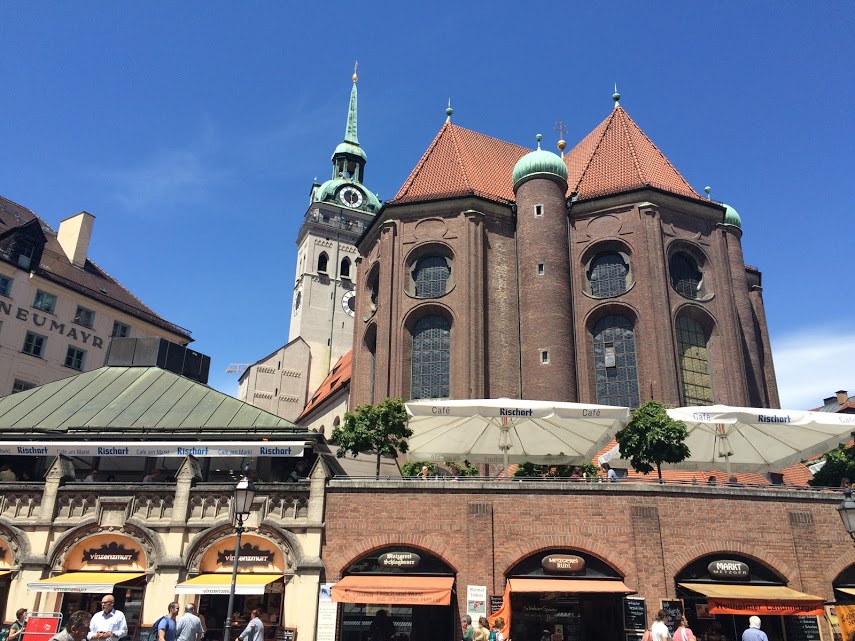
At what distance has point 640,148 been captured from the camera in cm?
4022

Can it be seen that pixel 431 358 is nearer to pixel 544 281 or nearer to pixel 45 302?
pixel 544 281

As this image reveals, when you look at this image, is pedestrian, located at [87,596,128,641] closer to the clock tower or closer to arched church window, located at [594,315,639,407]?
arched church window, located at [594,315,639,407]

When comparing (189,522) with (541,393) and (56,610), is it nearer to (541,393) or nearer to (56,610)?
(56,610)

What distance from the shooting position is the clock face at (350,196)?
78.4 meters

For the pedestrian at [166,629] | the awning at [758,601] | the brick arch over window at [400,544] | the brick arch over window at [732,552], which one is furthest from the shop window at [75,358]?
the awning at [758,601]

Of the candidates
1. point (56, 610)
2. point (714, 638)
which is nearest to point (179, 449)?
point (56, 610)

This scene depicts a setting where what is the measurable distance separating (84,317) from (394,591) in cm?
3150

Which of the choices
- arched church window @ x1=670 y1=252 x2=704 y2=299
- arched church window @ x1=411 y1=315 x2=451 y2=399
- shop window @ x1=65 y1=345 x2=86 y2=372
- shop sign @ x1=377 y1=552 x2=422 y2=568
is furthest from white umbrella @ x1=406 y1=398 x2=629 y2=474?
shop window @ x1=65 y1=345 x2=86 y2=372

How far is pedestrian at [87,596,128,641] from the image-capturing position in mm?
11083

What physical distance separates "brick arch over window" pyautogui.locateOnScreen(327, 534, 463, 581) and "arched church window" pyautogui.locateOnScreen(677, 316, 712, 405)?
1714 centimetres

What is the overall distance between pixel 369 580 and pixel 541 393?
51.1ft

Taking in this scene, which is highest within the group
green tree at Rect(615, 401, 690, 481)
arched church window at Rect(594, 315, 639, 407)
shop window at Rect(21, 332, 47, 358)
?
shop window at Rect(21, 332, 47, 358)

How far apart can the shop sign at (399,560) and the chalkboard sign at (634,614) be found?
539 cm

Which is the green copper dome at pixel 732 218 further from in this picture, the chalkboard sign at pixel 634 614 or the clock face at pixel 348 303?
the clock face at pixel 348 303
